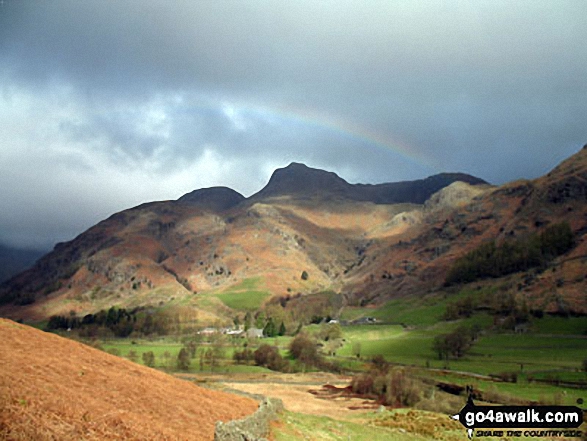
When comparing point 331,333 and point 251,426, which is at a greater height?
point 251,426

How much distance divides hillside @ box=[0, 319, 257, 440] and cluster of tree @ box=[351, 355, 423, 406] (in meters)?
53.3

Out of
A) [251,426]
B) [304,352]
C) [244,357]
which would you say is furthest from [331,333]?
[251,426]

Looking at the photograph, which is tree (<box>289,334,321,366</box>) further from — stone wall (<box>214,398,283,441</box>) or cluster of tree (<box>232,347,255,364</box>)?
stone wall (<box>214,398,283,441</box>)

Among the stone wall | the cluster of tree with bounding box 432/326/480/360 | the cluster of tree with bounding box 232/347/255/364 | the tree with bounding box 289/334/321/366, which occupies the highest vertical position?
the stone wall

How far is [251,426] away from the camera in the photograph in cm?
2956

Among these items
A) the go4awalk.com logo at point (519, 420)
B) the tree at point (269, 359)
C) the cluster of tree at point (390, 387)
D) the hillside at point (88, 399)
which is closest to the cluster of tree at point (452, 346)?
the cluster of tree at point (390, 387)

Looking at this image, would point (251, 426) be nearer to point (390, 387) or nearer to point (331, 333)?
point (390, 387)

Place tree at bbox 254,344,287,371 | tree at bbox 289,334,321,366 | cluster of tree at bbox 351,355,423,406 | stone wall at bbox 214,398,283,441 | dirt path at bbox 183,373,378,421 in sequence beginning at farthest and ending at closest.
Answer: tree at bbox 289,334,321,366, tree at bbox 254,344,287,371, cluster of tree at bbox 351,355,423,406, dirt path at bbox 183,373,378,421, stone wall at bbox 214,398,283,441

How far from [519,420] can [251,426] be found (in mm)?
30712

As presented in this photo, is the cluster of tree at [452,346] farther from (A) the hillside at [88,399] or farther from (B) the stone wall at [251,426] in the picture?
(A) the hillside at [88,399]

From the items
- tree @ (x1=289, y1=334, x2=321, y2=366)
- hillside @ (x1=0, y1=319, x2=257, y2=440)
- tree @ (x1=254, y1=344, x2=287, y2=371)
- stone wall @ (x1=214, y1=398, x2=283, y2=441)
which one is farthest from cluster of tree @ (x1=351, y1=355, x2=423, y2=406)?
hillside @ (x1=0, y1=319, x2=257, y2=440)

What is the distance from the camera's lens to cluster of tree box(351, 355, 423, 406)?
275 ft

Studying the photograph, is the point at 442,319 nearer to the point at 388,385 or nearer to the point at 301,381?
the point at 301,381

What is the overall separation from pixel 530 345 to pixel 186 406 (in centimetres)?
14682
